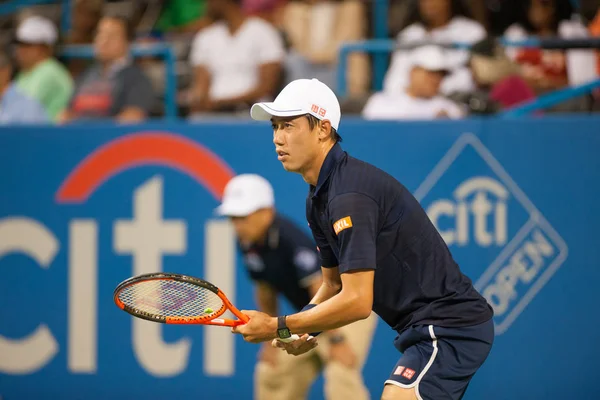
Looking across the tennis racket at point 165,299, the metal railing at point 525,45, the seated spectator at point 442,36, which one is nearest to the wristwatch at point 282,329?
the tennis racket at point 165,299

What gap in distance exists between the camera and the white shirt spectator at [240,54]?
29.6 feet

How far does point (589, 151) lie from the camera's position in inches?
280

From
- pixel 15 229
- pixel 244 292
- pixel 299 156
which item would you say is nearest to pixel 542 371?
pixel 244 292

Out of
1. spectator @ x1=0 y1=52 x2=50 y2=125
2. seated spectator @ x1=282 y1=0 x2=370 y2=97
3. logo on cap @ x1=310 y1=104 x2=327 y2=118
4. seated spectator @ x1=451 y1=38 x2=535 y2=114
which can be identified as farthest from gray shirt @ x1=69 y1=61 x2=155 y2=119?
logo on cap @ x1=310 y1=104 x2=327 y2=118

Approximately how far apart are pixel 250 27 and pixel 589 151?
3.42m

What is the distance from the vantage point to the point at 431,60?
7801mm

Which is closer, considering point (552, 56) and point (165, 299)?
point (165, 299)

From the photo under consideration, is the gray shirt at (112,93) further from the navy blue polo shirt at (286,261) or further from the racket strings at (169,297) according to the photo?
the racket strings at (169,297)

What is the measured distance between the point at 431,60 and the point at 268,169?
5.00 feet

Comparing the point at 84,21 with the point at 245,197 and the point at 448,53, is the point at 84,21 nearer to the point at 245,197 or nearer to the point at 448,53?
the point at 448,53

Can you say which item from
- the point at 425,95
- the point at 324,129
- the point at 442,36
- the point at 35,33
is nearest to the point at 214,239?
the point at 425,95

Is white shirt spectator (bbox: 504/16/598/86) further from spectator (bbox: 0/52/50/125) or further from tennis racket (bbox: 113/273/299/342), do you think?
tennis racket (bbox: 113/273/299/342)

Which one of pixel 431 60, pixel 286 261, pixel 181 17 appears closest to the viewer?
pixel 286 261

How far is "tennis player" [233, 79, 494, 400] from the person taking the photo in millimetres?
4156
